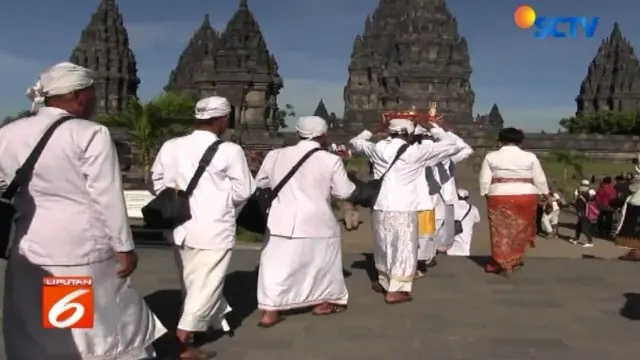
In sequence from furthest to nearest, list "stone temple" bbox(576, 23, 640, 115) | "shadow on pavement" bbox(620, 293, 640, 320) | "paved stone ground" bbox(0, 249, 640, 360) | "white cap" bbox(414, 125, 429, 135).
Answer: "stone temple" bbox(576, 23, 640, 115) → "white cap" bbox(414, 125, 429, 135) → "shadow on pavement" bbox(620, 293, 640, 320) → "paved stone ground" bbox(0, 249, 640, 360)

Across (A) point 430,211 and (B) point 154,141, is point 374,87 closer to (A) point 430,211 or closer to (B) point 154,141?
(B) point 154,141

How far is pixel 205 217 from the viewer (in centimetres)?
438

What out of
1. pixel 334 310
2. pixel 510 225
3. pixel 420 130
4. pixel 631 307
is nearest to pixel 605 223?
pixel 510 225

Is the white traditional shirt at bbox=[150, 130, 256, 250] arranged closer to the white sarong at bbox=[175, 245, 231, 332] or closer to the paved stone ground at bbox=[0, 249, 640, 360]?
the white sarong at bbox=[175, 245, 231, 332]

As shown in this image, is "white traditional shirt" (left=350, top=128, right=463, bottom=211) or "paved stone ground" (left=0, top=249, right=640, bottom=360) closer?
"paved stone ground" (left=0, top=249, right=640, bottom=360)

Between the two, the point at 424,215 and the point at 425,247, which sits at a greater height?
the point at 424,215

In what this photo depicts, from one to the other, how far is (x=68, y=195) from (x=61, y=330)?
1.91 feet

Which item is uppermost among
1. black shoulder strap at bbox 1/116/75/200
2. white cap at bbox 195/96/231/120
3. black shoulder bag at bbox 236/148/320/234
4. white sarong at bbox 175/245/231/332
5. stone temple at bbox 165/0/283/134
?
stone temple at bbox 165/0/283/134

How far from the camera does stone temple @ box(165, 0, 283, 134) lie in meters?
32.9

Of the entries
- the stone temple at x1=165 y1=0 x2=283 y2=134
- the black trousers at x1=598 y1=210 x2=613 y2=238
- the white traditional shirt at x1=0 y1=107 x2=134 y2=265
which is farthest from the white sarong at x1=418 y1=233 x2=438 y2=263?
the stone temple at x1=165 y1=0 x2=283 y2=134

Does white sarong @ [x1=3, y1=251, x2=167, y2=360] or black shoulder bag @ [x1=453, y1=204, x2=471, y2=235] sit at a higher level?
white sarong @ [x1=3, y1=251, x2=167, y2=360]

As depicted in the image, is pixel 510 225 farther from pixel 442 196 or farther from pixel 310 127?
pixel 310 127

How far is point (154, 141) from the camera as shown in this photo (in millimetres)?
16734

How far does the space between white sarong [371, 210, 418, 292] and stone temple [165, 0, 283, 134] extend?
25.7 metres
